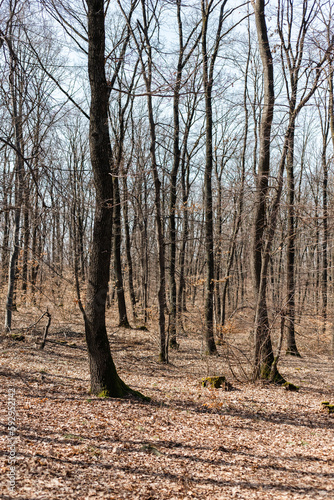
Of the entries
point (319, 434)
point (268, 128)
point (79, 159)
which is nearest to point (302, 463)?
point (319, 434)

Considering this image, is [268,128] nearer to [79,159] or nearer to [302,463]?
[302,463]

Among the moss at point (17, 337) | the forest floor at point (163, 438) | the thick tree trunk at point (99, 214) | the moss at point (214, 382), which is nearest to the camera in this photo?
the forest floor at point (163, 438)

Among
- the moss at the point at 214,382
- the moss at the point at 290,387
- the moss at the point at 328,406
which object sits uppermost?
the moss at the point at 214,382

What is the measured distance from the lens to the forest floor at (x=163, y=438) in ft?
12.2

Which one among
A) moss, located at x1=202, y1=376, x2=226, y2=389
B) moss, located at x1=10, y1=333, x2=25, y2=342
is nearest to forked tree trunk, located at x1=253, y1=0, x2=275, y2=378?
moss, located at x1=202, y1=376, x2=226, y2=389

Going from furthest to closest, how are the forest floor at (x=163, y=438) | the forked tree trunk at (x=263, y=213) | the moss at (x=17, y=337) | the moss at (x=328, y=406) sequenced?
the moss at (x=17, y=337) → the forked tree trunk at (x=263, y=213) → the moss at (x=328, y=406) → the forest floor at (x=163, y=438)

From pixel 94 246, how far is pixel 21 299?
40.3ft

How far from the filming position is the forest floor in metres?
3.71

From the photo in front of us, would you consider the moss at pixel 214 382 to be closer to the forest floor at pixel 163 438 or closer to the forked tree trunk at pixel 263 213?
the forest floor at pixel 163 438

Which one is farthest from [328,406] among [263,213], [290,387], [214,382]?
[263,213]

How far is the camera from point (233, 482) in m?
4.00

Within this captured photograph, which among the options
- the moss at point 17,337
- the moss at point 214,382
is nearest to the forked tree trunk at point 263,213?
the moss at point 214,382

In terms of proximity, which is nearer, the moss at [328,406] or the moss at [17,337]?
the moss at [328,406]

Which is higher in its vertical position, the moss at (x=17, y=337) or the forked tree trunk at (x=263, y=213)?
the forked tree trunk at (x=263, y=213)
